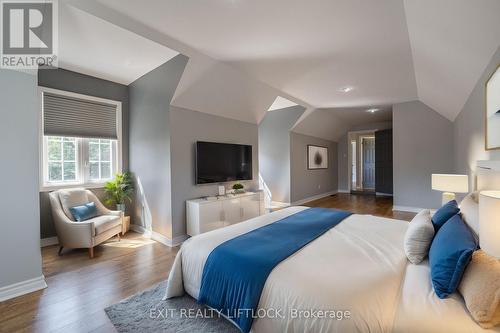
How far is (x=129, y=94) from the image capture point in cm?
440

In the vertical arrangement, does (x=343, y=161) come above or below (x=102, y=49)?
below

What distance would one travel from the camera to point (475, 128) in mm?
2885

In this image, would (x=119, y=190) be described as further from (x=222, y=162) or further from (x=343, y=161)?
(x=343, y=161)

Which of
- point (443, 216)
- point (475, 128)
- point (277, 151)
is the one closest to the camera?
point (443, 216)

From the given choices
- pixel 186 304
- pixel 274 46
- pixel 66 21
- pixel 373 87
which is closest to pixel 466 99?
pixel 373 87

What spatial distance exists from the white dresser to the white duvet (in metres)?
1.54

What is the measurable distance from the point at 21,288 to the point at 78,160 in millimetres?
2298

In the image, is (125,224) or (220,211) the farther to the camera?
(125,224)

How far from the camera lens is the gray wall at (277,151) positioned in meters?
6.39

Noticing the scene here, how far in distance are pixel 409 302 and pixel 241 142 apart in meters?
3.97

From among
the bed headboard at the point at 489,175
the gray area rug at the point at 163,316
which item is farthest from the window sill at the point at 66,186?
the bed headboard at the point at 489,175

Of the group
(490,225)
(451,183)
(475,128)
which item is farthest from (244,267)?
(475,128)

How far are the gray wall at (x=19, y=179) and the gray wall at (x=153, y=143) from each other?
1558mm

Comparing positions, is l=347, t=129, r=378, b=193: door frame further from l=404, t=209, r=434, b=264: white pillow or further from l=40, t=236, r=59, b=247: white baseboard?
l=40, t=236, r=59, b=247: white baseboard
